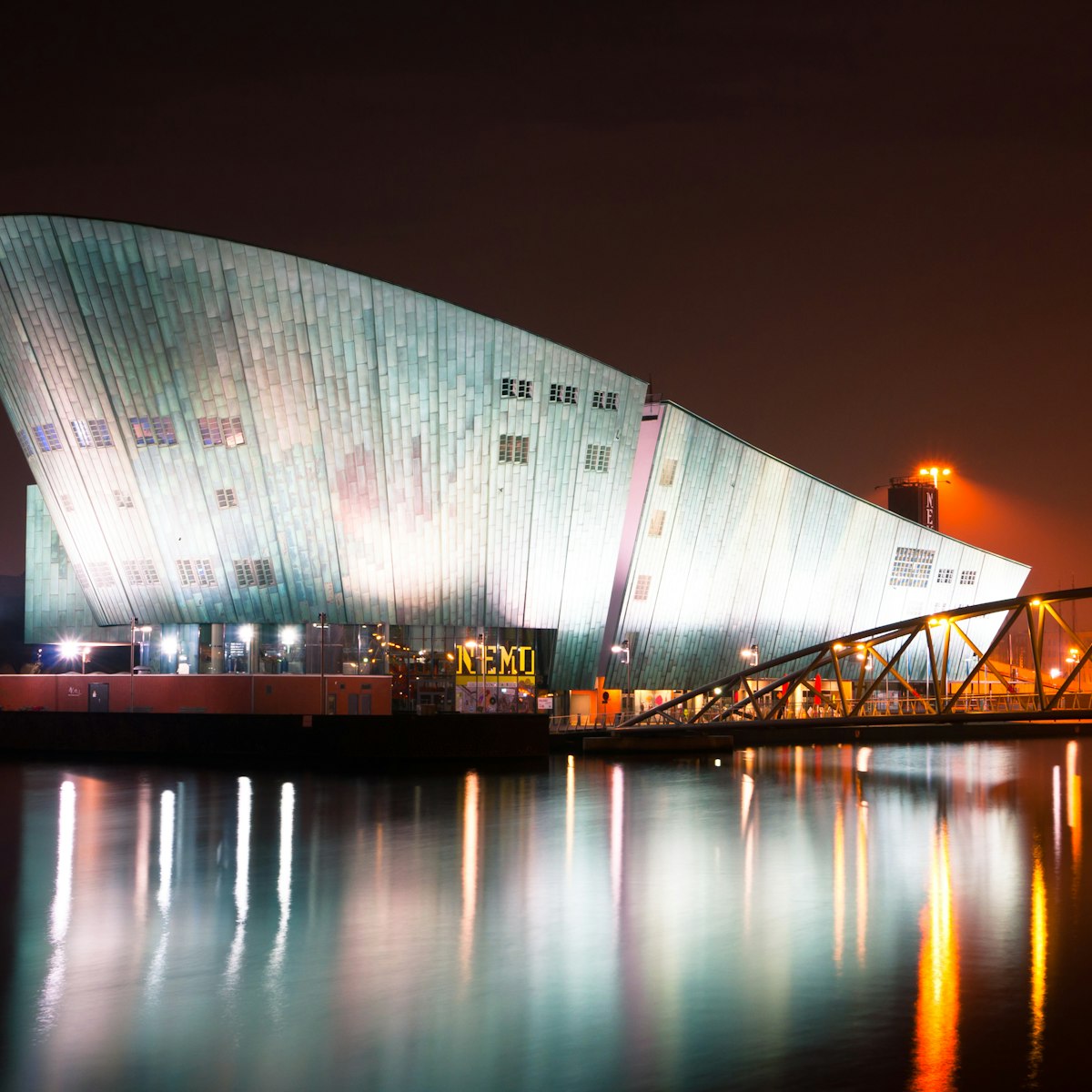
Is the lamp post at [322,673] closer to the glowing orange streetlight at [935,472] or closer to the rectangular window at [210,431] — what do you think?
the rectangular window at [210,431]

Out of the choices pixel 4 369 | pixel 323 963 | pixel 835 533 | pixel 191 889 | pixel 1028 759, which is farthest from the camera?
pixel 835 533

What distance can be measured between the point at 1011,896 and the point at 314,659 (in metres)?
35.1

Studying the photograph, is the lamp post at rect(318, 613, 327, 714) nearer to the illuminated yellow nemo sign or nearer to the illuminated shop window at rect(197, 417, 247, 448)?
the illuminated yellow nemo sign

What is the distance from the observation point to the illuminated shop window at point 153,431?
53219mm

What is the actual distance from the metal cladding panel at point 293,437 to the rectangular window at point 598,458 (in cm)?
5

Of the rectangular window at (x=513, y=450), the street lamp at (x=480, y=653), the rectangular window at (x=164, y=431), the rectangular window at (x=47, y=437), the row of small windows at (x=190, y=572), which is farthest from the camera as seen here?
the street lamp at (x=480, y=653)

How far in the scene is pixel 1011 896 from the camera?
25.1 metres

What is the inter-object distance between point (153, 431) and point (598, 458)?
18.0 metres

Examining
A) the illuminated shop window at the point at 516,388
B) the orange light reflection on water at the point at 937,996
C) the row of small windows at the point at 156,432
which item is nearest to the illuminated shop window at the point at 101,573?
the row of small windows at the point at 156,432

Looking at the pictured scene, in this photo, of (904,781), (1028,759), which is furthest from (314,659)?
(1028,759)

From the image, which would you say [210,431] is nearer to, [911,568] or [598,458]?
[598,458]

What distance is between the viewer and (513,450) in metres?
54.5

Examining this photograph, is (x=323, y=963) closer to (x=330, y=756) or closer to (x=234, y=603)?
(x=330, y=756)

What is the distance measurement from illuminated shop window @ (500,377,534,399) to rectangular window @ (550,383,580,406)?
0.97 m
